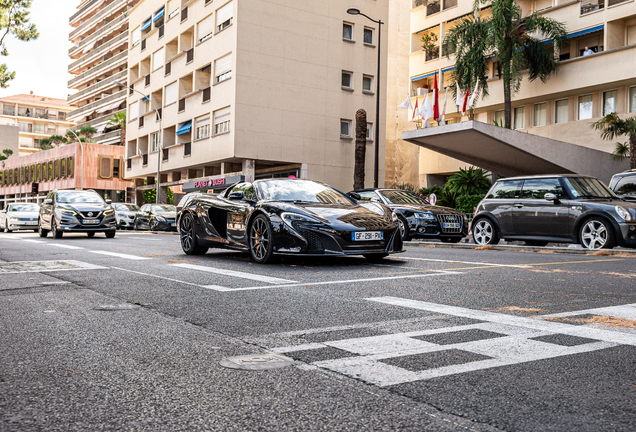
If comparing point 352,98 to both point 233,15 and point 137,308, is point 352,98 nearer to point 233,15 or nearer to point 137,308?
point 233,15

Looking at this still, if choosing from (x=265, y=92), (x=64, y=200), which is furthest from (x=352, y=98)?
(x=64, y=200)

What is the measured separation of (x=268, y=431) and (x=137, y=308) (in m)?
3.24

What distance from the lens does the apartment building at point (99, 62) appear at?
73.0 meters

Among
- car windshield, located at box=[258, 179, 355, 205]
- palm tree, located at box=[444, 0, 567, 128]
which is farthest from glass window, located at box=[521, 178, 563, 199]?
palm tree, located at box=[444, 0, 567, 128]

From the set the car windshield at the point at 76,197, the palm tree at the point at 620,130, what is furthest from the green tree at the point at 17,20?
the palm tree at the point at 620,130

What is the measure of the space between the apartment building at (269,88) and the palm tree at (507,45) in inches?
369

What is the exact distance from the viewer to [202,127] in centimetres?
4156

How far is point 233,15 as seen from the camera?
1469 inches

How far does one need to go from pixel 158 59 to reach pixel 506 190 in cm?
4076

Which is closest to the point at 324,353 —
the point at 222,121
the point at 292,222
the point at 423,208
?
the point at 292,222

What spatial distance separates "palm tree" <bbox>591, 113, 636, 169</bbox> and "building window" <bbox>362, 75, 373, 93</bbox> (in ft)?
55.4

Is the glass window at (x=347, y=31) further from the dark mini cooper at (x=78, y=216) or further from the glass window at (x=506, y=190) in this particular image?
the glass window at (x=506, y=190)

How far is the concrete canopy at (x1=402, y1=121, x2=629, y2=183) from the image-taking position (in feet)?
89.6

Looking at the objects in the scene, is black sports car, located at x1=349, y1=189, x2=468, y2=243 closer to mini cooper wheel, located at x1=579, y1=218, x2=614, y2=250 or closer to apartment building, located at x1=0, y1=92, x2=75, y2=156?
mini cooper wheel, located at x1=579, y1=218, x2=614, y2=250
